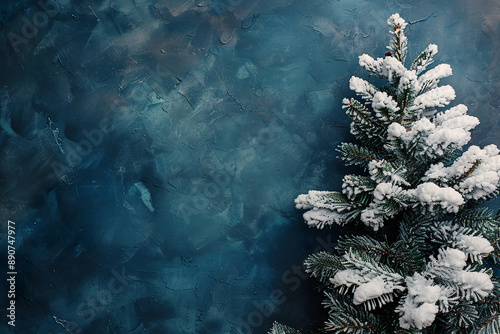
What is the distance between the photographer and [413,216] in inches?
36.0

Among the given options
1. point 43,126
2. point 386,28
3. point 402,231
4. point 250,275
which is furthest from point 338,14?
point 43,126

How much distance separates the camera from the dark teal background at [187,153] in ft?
3.86

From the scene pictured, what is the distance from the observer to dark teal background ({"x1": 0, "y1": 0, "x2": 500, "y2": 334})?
1.18 metres

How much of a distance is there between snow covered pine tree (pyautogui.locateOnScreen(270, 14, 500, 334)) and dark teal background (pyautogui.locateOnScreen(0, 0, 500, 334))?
0.23 m

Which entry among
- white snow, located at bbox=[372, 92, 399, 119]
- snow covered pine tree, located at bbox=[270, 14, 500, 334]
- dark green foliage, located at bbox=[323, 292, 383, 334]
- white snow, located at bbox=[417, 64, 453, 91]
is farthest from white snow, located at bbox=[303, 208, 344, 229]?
white snow, located at bbox=[417, 64, 453, 91]

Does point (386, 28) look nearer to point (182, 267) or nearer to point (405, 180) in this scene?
point (405, 180)

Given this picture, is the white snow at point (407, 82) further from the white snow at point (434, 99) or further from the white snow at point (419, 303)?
the white snow at point (419, 303)

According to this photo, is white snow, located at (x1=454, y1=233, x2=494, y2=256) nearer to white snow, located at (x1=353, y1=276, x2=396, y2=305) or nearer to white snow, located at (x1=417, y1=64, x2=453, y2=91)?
white snow, located at (x1=353, y1=276, x2=396, y2=305)

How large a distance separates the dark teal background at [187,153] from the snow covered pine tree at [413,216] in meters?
0.23

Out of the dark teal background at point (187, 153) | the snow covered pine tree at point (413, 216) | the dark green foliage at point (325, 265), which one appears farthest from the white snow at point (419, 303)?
the dark teal background at point (187, 153)

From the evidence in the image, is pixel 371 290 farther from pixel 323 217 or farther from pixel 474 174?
pixel 474 174

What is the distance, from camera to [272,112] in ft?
3.90

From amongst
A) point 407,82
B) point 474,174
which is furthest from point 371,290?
point 407,82

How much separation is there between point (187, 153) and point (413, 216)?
2.21 feet
